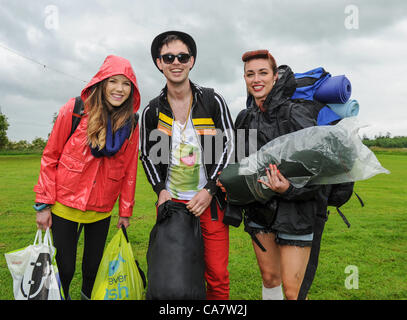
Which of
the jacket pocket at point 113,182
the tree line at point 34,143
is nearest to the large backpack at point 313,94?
the jacket pocket at point 113,182

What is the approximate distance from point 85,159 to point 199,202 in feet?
3.55

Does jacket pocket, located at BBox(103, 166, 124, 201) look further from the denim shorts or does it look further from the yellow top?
the denim shorts

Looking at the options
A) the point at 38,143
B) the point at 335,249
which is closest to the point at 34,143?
the point at 38,143

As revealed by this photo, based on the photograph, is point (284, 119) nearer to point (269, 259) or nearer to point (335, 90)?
point (335, 90)

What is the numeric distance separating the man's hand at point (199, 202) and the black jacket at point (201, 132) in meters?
0.08

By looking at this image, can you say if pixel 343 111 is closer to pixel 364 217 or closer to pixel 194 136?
pixel 194 136

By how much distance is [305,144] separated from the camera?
6.72 ft

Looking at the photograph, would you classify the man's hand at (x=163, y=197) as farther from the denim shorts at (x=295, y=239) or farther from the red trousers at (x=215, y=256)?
the denim shorts at (x=295, y=239)

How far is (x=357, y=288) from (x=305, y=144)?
289 centimetres

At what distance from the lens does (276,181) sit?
2.12 metres

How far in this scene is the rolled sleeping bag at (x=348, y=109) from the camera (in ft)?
7.37

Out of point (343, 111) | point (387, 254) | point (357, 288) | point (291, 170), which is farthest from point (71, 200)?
point (387, 254)

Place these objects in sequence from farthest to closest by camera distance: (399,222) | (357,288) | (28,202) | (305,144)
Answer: (28,202)
(399,222)
(357,288)
(305,144)

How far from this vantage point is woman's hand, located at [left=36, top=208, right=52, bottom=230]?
99.0 inches
